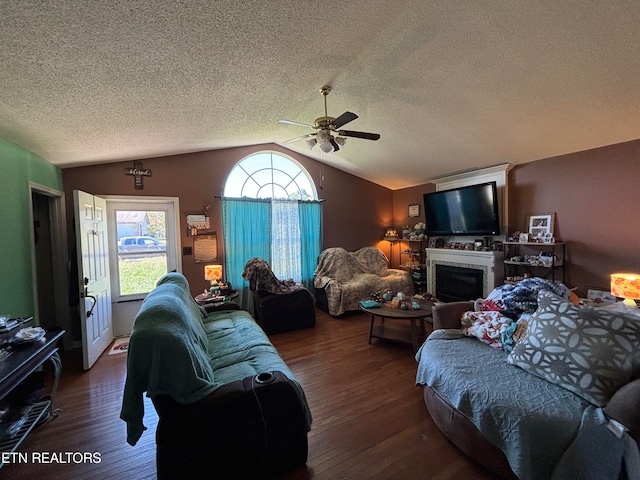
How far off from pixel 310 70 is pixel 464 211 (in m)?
3.30

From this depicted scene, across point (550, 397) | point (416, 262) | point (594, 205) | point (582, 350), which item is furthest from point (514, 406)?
point (416, 262)

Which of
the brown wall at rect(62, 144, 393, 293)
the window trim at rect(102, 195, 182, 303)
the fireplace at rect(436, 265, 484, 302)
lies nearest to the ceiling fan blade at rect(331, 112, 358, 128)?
the brown wall at rect(62, 144, 393, 293)

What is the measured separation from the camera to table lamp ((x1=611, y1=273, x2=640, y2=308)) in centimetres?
255

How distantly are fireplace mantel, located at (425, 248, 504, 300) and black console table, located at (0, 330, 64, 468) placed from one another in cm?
492

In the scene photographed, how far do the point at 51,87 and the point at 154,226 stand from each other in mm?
2544

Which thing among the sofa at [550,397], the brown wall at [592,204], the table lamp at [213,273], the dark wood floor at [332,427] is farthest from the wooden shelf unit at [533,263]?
the table lamp at [213,273]

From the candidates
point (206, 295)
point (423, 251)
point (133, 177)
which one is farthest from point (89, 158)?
point (423, 251)

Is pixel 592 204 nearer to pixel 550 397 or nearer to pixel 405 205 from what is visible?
pixel 550 397

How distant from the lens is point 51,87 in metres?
1.67

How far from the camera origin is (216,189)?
14.1ft

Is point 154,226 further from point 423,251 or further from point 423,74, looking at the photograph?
point 423,251

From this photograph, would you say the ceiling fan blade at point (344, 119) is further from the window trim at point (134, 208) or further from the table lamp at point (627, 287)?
the table lamp at point (627, 287)

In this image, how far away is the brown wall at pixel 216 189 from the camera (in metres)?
3.63

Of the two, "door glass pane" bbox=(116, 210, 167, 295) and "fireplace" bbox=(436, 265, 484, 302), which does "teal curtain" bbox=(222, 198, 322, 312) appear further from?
"fireplace" bbox=(436, 265, 484, 302)
